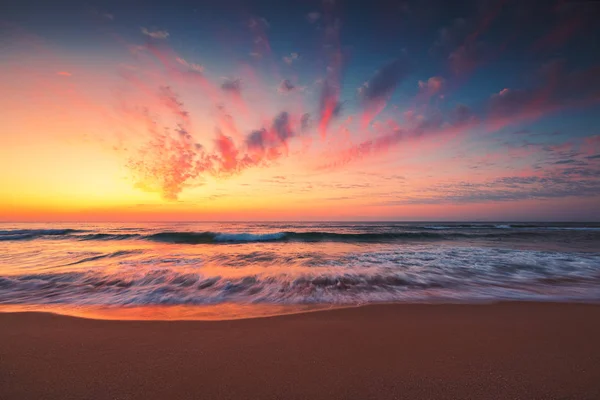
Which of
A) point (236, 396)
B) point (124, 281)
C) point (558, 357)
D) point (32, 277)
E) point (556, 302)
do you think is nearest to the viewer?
point (236, 396)

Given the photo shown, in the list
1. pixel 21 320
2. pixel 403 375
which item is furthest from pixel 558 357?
pixel 21 320

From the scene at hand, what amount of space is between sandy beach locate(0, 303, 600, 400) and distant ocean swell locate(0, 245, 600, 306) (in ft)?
4.61

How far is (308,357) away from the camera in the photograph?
8.76 feet

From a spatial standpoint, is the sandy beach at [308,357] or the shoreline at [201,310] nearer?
the sandy beach at [308,357]

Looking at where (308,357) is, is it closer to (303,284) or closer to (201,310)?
(201,310)

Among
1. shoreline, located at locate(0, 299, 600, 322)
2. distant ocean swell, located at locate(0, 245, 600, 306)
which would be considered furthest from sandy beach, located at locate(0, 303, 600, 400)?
distant ocean swell, located at locate(0, 245, 600, 306)

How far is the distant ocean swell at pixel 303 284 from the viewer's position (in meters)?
5.34

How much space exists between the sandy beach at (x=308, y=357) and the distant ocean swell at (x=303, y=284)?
1.40 m

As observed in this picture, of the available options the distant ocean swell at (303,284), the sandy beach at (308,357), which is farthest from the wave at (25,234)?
the sandy beach at (308,357)

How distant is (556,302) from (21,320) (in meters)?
9.51

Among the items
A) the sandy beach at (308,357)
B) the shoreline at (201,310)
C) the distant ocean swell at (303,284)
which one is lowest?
the distant ocean swell at (303,284)

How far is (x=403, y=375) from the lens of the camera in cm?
233

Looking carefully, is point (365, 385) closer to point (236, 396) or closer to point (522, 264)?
point (236, 396)

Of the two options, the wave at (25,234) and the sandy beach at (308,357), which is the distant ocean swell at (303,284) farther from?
the wave at (25,234)
